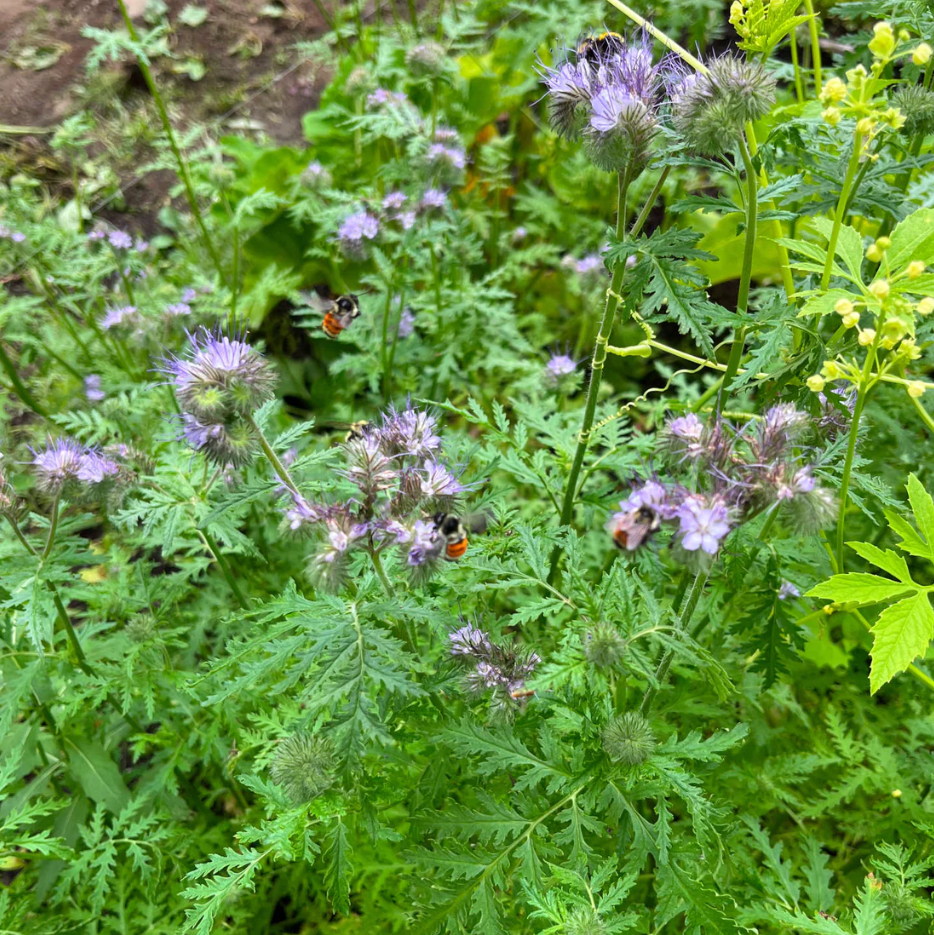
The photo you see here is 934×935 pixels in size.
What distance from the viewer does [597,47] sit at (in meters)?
2.15

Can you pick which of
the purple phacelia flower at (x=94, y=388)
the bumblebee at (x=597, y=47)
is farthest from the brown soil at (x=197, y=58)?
the bumblebee at (x=597, y=47)

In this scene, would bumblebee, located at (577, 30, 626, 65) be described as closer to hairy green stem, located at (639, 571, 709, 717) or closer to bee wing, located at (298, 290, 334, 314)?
hairy green stem, located at (639, 571, 709, 717)

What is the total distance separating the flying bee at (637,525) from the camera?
6.03 ft

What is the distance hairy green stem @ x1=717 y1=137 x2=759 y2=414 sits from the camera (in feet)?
6.36

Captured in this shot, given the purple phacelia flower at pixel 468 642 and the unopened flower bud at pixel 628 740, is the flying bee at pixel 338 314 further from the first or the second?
the unopened flower bud at pixel 628 740

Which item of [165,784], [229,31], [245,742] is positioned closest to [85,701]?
[165,784]

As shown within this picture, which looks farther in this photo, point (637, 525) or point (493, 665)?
point (493, 665)

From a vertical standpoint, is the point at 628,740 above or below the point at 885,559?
Answer: below

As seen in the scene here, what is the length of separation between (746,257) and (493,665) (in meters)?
1.36

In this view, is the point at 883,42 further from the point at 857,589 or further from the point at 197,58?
the point at 197,58

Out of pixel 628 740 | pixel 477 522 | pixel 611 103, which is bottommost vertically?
pixel 628 740

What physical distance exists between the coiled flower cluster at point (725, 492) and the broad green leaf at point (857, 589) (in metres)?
0.16

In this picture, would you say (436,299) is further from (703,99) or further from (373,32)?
(373,32)

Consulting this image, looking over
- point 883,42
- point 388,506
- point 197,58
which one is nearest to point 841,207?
point 883,42
